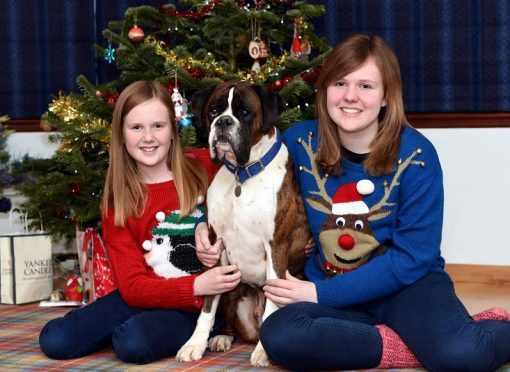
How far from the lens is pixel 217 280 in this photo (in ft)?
8.87

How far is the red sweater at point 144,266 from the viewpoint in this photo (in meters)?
2.78

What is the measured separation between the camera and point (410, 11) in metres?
4.27

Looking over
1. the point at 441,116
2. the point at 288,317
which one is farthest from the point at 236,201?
the point at 441,116

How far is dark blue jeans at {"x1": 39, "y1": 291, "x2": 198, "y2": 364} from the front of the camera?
8.82ft

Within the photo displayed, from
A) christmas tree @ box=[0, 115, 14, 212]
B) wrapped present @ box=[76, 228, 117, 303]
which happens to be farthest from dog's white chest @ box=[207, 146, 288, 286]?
christmas tree @ box=[0, 115, 14, 212]

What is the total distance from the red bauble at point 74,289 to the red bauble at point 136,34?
1.19 meters

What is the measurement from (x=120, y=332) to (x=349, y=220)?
86 centimetres

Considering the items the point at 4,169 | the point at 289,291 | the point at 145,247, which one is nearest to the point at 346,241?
the point at 289,291

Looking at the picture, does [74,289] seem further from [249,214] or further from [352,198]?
[352,198]

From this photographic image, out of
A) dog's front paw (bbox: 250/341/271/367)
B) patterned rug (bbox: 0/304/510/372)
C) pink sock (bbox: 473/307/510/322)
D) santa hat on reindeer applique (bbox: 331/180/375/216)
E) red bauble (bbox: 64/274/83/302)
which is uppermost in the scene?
santa hat on reindeer applique (bbox: 331/180/375/216)

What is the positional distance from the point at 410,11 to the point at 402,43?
17cm

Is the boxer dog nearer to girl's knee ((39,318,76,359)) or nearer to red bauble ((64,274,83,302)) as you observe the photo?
girl's knee ((39,318,76,359))

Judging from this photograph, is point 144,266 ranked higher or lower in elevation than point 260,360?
higher

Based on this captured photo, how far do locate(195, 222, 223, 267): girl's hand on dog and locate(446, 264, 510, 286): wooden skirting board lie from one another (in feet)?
6.42
